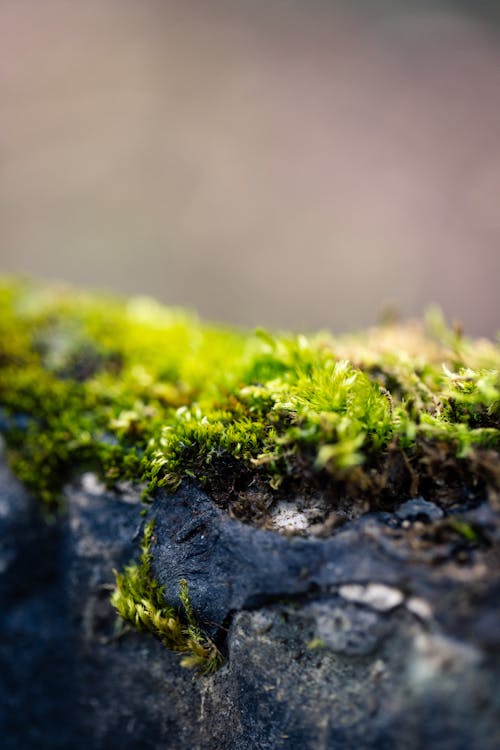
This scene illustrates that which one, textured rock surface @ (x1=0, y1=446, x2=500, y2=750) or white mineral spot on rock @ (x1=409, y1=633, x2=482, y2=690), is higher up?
white mineral spot on rock @ (x1=409, y1=633, x2=482, y2=690)

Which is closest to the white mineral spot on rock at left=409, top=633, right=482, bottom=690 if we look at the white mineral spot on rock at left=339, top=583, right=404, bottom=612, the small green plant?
the white mineral spot on rock at left=339, top=583, right=404, bottom=612

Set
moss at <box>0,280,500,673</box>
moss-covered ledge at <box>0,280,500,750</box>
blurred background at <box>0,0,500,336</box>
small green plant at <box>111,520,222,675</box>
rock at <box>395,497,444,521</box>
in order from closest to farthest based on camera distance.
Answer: moss-covered ledge at <box>0,280,500,750</box>, rock at <box>395,497,444,521</box>, moss at <box>0,280,500,673</box>, small green plant at <box>111,520,222,675</box>, blurred background at <box>0,0,500,336</box>

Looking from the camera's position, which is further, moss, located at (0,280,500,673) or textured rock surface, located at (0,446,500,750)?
moss, located at (0,280,500,673)

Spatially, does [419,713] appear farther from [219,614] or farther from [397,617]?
[219,614]

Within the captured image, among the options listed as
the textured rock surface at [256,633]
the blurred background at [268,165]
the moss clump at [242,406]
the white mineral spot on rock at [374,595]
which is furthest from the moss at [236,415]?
the blurred background at [268,165]

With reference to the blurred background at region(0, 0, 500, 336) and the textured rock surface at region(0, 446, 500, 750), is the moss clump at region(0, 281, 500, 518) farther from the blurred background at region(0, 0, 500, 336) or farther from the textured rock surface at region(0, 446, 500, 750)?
the blurred background at region(0, 0, 500, 336)
